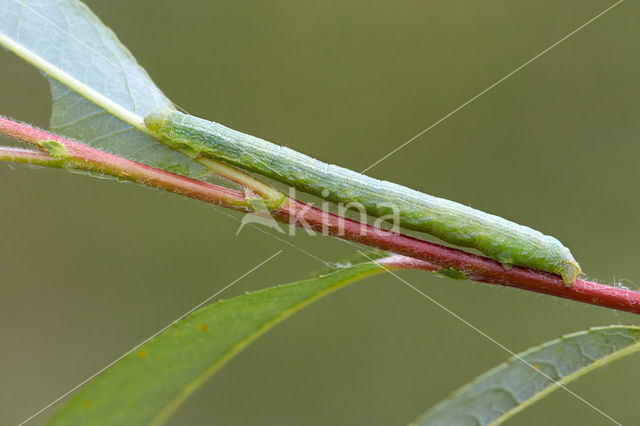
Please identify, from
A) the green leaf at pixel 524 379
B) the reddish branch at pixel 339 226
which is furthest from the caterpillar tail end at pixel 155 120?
the green leaf at pixel 524 379

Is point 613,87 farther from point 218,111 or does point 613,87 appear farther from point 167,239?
point 167,239

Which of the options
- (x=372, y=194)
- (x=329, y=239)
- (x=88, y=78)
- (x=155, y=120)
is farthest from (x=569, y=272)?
(x=329, y=239)

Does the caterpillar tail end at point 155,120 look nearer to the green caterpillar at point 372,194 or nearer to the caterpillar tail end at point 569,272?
the green caterpillar at point 372,194

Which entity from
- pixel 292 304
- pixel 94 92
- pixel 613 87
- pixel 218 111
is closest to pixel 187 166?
pixel 94 92

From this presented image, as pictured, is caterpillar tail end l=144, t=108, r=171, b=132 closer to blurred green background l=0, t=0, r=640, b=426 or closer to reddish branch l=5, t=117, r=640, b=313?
reddish branch l=5, t=117, r=640, b=313

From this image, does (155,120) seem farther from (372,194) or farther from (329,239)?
(329,239)
